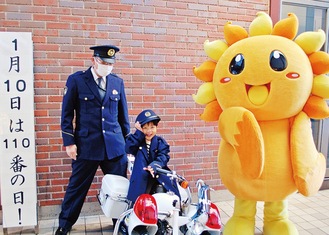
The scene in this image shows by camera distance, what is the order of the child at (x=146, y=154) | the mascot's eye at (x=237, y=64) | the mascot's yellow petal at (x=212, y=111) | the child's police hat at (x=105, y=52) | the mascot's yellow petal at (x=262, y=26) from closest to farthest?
the mascot's eye at (x=237, y=64)
the mascot's yellow petal at (x=262, y=26)
the mascot's yellow petal at (x=212, y=111)
the child at (x=146, y=154)
the child's police hat at (x=105, y=52)

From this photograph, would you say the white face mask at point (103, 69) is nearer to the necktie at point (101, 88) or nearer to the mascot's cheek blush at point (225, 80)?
the necktie at point (101, 88)

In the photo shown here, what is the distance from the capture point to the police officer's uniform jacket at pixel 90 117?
120 inches

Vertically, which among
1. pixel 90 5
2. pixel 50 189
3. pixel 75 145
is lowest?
pixel 50 189

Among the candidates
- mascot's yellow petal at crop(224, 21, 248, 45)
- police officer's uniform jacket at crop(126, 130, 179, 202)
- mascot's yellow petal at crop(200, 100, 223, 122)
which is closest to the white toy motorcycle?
police officer's uniform jacket at crop(126, 130, 179, 202)

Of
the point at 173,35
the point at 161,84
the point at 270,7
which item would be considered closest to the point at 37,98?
the point at 161,84

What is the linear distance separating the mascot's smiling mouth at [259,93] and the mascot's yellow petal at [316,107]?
14.6 inches

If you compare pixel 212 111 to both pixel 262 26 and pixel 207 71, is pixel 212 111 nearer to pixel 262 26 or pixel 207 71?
pixel 207 71

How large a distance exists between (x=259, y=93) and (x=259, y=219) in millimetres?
2015

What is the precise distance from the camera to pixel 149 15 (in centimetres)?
381

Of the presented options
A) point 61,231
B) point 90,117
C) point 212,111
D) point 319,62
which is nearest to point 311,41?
point 319,62

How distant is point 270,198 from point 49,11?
2.89m

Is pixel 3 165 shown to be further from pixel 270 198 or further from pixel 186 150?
pixel 270 198

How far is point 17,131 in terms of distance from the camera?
3154 mm

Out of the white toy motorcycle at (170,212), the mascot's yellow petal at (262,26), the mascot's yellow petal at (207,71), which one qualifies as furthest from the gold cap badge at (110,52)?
the mascot's yellow petal at (262,26)
